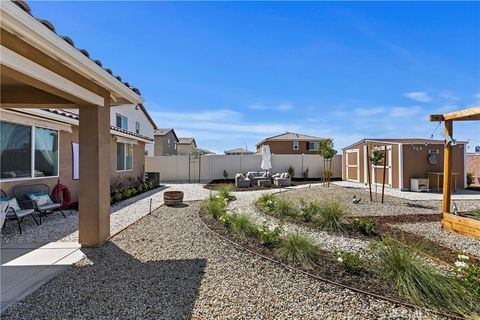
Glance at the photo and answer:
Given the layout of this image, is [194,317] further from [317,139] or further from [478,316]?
[317,139]

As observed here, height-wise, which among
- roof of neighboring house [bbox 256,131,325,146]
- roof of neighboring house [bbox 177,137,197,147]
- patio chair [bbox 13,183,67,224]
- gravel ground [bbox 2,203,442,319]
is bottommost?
gravel ground [bbox 2,203,442,319]

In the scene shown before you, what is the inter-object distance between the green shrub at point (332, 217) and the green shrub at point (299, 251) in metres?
2.23

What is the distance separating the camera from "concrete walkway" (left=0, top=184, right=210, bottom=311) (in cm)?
348

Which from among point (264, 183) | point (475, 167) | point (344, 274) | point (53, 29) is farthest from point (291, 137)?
point (53, 29)

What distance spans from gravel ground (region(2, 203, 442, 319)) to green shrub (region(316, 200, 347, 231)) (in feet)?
9.33

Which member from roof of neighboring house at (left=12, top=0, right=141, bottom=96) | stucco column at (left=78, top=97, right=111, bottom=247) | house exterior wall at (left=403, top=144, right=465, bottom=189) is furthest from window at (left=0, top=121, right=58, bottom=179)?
house exterior wall at (left=403, top=144, right=465, bottom=189)

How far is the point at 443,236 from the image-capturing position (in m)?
6.13

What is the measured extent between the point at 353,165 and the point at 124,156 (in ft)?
49.5

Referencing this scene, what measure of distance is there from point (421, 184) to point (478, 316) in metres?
13.4

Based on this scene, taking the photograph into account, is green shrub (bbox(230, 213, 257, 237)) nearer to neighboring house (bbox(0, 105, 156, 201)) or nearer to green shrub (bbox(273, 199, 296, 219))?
green shrub (bbox(273, 199, 296, 219))

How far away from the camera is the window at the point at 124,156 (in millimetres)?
12977

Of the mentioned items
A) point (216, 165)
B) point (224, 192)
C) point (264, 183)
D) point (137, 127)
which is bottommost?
point (264, 183)

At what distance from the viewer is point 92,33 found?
22.6 feet

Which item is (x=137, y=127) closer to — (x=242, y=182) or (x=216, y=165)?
(x=216, y=165)
